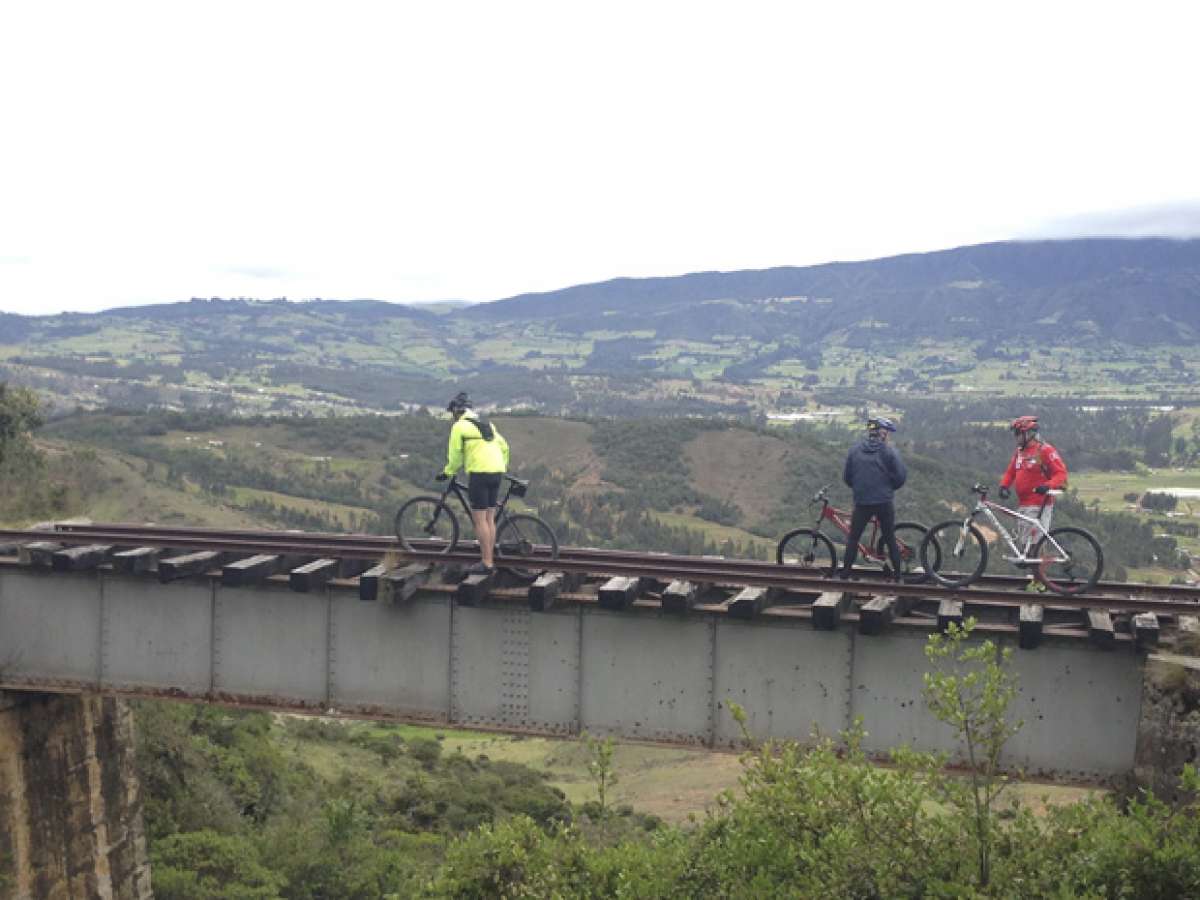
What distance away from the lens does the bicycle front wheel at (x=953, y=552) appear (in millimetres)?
13906

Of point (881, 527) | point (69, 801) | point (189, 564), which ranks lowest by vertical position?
point (69, 801)

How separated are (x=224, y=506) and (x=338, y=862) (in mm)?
55581

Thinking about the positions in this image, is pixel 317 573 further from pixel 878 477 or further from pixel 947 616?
pixel 947 616

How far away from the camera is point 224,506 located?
76.3 metres

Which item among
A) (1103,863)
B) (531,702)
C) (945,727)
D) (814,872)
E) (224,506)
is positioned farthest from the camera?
(224,506)

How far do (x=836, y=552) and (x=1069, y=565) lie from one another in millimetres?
2881

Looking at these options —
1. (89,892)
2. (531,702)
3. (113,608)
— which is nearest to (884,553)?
(531,702)

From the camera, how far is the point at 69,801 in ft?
52.9

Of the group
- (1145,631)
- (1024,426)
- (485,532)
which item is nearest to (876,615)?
(1145,631)

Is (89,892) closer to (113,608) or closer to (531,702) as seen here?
(113,608)

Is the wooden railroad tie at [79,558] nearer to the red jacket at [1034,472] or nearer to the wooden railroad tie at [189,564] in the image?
the wooden railroad tie at [189,564]

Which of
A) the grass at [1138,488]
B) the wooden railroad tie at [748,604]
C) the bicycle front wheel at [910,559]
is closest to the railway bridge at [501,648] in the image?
the wooden railroad tie at [748,604]

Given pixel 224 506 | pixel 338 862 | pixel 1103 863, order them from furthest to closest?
pixel 224 506 < pixel 338 862 < pixel 1103 863

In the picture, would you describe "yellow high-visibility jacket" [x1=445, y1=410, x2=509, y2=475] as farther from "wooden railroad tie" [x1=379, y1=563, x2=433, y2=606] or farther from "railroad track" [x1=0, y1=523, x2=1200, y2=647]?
"wooden railroad tie" [x1=379, y1=563, x2=433, y2=606]
